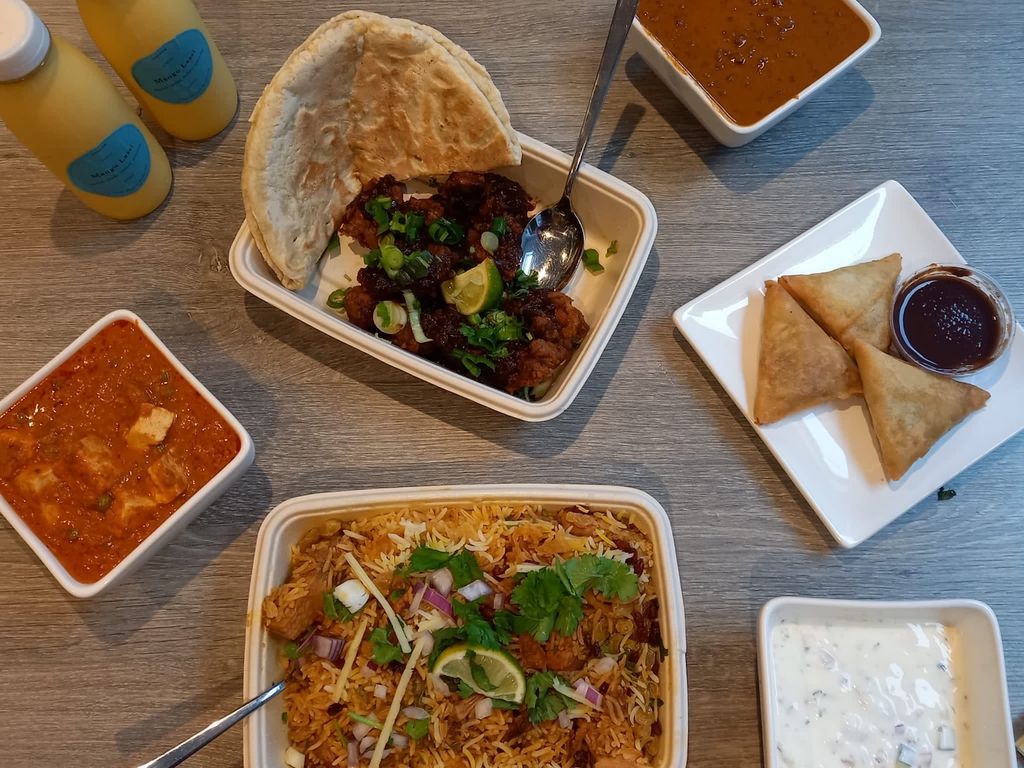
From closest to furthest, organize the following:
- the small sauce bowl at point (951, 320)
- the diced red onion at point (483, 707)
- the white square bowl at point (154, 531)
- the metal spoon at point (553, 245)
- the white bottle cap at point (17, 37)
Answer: the white bottle cap at point (17, 37) < the white square bowl at point (154, 531) < the diced red onion at point (483, 707) < the small sauce bowl at point (951, 320) < the metal spoon at point (553, 245)

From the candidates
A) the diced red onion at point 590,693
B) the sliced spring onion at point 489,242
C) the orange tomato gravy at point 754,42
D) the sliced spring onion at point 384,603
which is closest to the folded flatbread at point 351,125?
the sliced spring onion at point 489,242

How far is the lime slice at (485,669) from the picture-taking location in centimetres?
173

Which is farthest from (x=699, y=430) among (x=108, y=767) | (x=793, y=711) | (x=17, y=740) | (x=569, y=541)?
(x=17, y=740)

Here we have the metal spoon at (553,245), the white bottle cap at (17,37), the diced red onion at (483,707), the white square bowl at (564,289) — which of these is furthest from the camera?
the metal spoon at (553,245)

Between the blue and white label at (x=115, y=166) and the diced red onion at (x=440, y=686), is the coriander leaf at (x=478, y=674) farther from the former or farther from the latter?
the blue and white label at (x=115, y=166)

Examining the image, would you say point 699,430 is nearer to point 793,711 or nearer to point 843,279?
point 843,279

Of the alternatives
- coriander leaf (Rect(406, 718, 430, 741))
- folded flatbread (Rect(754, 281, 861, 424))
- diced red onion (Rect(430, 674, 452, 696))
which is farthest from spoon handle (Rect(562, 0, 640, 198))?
coriander leaf (Rect(406, 718, 430, 741))

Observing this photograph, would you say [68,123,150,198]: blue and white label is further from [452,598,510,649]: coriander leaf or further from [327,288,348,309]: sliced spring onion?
[452,598,510,649]: coriander leaf

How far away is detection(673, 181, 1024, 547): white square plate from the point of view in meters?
1.99

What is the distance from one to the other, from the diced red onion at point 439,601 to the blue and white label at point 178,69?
4.98 ft

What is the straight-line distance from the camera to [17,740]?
1.89 m

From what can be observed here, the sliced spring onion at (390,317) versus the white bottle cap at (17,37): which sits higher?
the white bottle cap at (17,37)

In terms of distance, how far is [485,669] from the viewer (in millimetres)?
1745

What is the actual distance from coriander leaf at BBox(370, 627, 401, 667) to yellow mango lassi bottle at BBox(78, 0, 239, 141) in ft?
5.09
